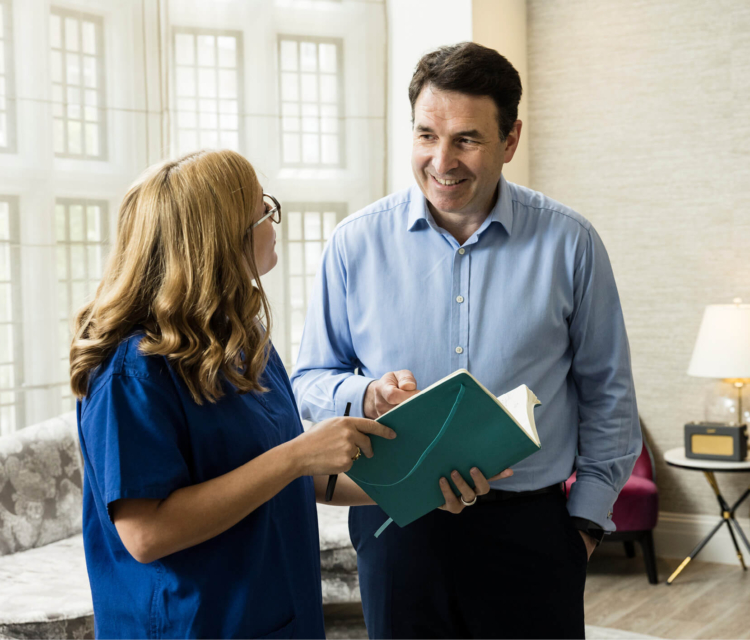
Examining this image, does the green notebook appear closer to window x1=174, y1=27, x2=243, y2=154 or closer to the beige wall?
window x1=174, y1=27, x2=243, y2=154

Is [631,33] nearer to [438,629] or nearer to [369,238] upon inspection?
[369,238]

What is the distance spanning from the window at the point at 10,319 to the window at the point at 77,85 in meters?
0.39

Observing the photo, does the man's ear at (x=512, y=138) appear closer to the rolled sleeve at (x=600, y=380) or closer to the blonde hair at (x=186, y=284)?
the rolled sleeve at (x=600, y=380)

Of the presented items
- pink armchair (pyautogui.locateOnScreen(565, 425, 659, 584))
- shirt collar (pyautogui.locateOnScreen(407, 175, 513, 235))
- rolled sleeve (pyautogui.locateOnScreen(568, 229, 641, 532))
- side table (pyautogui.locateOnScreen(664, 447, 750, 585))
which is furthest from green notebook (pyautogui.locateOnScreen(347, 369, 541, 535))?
side table (pyautogui.locateOnScreen(664, 447, 750, 585))

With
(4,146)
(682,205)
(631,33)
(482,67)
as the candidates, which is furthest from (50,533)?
(631,33)

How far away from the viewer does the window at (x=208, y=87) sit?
3855mm

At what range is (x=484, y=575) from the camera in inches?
61.5

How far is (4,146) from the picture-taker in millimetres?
3219

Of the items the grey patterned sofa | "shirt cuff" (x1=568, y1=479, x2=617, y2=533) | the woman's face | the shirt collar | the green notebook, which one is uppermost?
the shirt collar

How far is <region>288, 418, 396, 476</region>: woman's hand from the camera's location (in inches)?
47.1

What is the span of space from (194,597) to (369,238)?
87cm

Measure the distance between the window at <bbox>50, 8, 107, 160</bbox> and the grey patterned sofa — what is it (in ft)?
3.83

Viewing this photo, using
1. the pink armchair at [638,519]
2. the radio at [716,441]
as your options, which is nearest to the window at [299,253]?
the pink armchair at [638,519]

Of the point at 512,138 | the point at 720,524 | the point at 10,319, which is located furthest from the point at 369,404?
the point at 720,524
